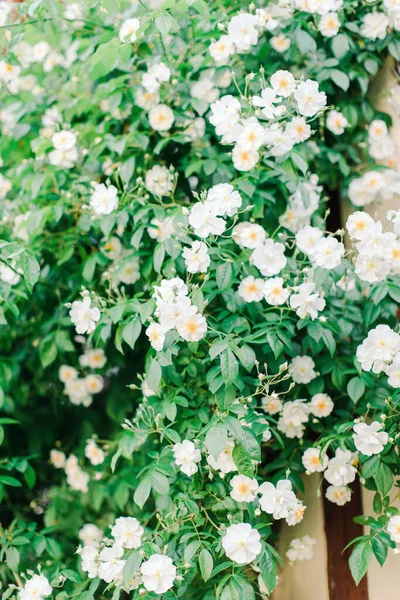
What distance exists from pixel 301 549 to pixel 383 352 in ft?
2.75

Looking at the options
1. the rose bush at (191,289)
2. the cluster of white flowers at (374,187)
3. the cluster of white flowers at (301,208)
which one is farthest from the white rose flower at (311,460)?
the cluster of white flowers at (374,187)

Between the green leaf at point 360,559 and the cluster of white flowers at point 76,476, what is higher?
the green leaf at point 360,559

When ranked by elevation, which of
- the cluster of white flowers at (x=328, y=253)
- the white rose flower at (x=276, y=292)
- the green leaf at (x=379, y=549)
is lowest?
the green leaf at (x=379, y=549)

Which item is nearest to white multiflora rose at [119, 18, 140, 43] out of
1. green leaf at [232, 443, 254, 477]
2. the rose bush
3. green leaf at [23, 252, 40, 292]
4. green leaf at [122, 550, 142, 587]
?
the rose bush

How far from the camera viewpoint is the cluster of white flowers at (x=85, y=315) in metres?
1.99

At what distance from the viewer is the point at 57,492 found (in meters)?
2.54

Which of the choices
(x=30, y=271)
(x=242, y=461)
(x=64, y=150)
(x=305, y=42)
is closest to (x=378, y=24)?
(x=305, y=42)

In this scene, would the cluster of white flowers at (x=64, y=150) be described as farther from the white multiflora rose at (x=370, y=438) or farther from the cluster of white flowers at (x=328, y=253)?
the white multiflora rose at (x=370, y=438)

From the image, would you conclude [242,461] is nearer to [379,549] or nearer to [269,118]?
[379,549]

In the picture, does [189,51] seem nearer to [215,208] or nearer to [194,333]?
[215,208]

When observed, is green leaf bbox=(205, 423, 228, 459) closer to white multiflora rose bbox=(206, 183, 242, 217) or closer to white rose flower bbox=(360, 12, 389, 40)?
white multiflora rose bbox=(206, 183, 242, 217)

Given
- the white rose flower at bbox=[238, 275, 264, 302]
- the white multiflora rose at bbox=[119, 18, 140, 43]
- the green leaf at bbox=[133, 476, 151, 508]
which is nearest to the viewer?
the green leaf at bbox=[133, 476, 151, 508]

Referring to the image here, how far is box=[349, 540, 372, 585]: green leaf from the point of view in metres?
1.69

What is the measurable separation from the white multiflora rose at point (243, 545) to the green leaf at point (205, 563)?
0.15 feet
